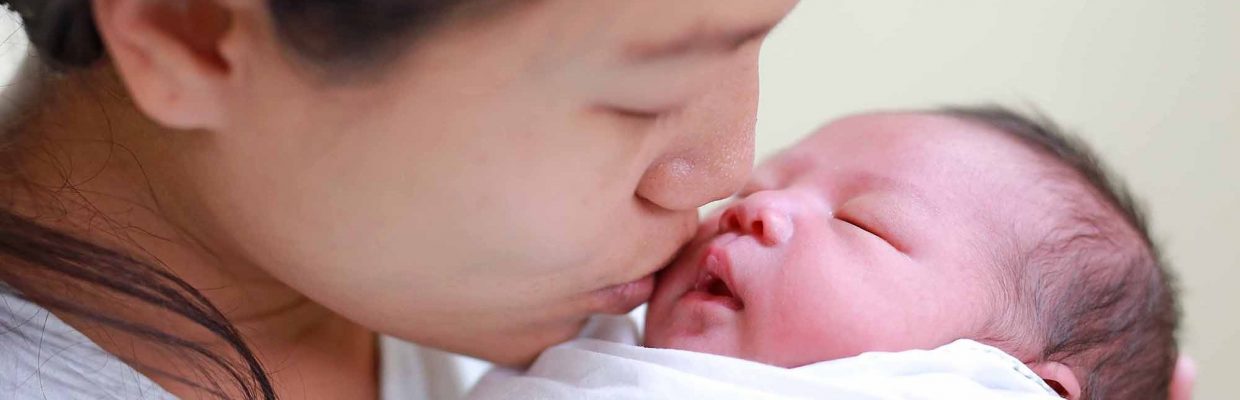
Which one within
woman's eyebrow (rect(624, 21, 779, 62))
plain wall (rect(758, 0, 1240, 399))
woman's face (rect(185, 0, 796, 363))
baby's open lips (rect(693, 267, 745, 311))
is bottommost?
plain wall (rect(758, 0, 1240, 399))

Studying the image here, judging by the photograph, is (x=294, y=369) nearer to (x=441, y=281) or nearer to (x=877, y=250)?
(x=441, y=281)

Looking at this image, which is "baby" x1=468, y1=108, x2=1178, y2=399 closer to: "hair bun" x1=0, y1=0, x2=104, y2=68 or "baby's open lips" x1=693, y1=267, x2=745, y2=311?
"baby's open lips" x1=693, y1=267, x2=745, y2=311

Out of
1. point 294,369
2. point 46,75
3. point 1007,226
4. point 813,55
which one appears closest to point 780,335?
point 1007,226

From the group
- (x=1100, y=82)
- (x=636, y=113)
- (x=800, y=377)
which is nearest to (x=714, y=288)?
(x=800, y=377)

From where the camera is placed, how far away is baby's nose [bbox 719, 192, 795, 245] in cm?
73

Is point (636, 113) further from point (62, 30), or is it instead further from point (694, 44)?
point (62, 30)

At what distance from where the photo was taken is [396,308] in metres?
0.67

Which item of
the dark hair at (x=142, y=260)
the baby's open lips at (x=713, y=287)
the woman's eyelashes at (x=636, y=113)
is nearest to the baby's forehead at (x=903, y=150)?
the baby's open lips at (x=713, y=287)

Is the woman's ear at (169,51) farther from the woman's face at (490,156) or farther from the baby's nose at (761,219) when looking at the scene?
the baby's nose at (761,219)

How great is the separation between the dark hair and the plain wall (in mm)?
906

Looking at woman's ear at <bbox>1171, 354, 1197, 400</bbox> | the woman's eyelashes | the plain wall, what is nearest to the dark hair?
A: the woman's eyelashes

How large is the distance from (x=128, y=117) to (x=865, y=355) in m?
0.44

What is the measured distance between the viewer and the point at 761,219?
2.45 ft

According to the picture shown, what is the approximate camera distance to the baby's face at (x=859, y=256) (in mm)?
701
